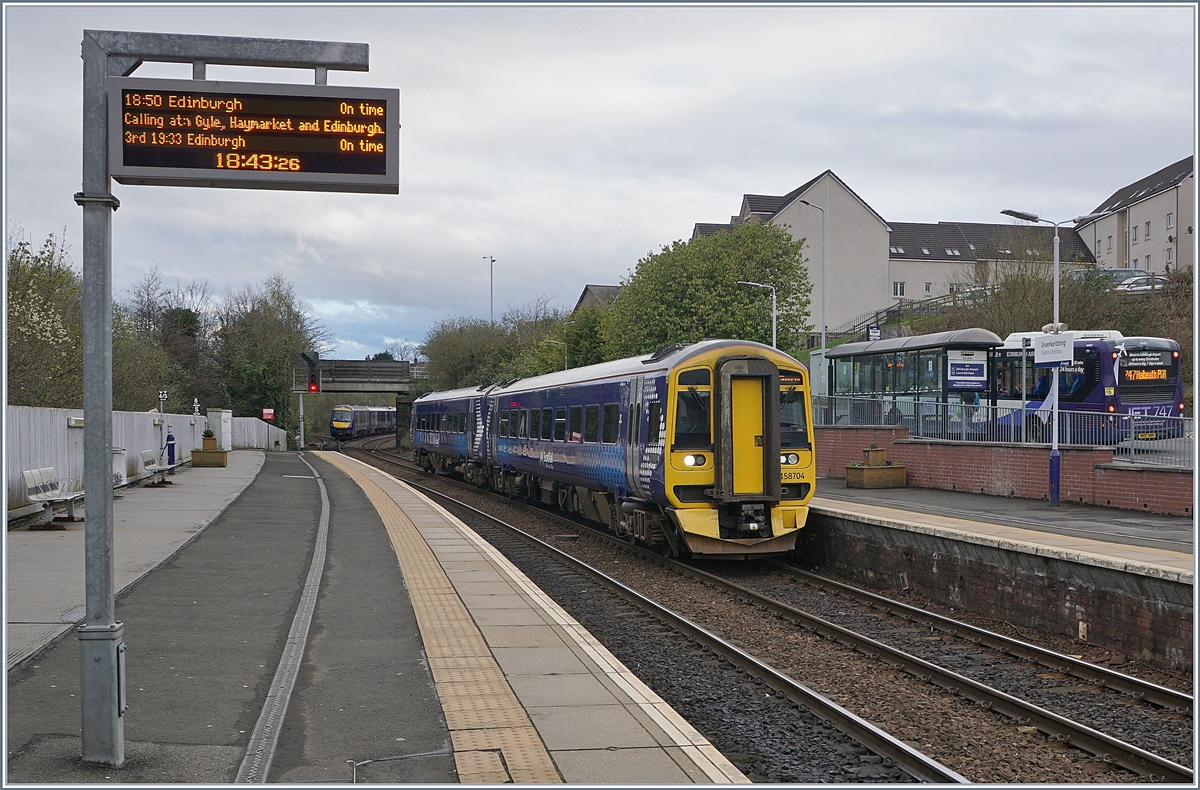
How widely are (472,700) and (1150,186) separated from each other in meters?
73.7

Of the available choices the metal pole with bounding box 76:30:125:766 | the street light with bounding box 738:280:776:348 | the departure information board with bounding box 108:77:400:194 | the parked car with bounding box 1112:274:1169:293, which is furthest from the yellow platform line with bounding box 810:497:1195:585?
the parked car with bounding box 1112:274:1169:293

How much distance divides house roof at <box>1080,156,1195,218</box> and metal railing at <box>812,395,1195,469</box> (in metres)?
36.8

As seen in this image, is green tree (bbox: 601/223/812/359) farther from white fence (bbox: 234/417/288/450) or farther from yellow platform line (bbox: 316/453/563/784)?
yellow platform line (bbox: 316/453/563/784)

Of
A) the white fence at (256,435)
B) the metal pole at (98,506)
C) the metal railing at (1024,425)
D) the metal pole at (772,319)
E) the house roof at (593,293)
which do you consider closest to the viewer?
the metal pole at (98,506)

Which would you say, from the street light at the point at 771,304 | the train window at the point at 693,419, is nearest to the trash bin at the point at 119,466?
the train window at the point at 693,419

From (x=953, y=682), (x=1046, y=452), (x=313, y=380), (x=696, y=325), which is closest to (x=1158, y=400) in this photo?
(x=1046, y=452)

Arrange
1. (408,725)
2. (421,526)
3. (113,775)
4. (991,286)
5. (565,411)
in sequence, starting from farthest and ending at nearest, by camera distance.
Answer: (991,286) < (565,411) < (421,526) < (408,725) < (113,775)

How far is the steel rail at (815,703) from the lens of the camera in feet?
20.0

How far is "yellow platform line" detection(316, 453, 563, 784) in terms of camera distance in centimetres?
549

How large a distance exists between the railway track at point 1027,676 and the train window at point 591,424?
5.45m

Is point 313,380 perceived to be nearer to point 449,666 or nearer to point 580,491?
point 580,491

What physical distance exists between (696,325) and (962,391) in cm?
1311

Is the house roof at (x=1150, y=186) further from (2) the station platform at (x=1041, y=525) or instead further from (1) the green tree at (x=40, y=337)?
(1) the green tree at (x=40, y=337)

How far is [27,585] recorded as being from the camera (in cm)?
1072
